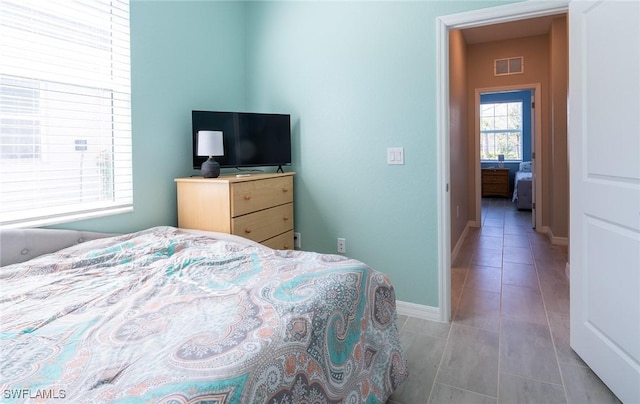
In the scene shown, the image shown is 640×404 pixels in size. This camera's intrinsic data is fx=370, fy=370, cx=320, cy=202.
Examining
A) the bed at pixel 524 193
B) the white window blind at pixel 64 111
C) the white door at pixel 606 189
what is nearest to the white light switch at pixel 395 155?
the white door at pixel 606 189

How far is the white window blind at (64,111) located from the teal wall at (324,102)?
110 millimetres

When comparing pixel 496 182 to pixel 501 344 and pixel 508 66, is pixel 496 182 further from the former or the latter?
pixel 501 344

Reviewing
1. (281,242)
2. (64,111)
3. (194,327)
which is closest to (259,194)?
(281,242)

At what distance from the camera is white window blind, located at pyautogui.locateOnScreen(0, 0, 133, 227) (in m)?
1.81

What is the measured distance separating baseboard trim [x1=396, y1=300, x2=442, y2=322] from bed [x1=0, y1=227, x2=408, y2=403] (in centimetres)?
106

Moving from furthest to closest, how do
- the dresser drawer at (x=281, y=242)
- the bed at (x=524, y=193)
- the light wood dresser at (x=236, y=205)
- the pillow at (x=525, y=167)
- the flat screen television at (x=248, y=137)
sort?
the pillow at (x=525, y=167) → the bed at (x=524, y=193) → the dresser drawer at (x=281, y=242) → the flat screen television at (x=248, y=137) → the light wood dresser at (x=236, y=205)

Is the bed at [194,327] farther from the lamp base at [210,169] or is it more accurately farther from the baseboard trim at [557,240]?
the baseboard trim at [557,240]

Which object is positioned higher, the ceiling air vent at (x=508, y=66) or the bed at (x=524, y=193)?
the ceiling air vent at (x=508, y=66)

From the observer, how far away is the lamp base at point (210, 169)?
2525 mm

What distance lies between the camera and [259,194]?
265cm

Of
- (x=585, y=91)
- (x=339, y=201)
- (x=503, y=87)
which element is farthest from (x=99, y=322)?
(x=503, y=87)

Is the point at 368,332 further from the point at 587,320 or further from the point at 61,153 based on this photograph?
the point at 61,153

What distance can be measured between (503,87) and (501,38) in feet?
2.33

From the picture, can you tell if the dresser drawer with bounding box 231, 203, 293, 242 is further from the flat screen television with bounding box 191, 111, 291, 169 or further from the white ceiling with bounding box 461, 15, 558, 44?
the white ceiling with bounding box 461, 15, 558, 44
